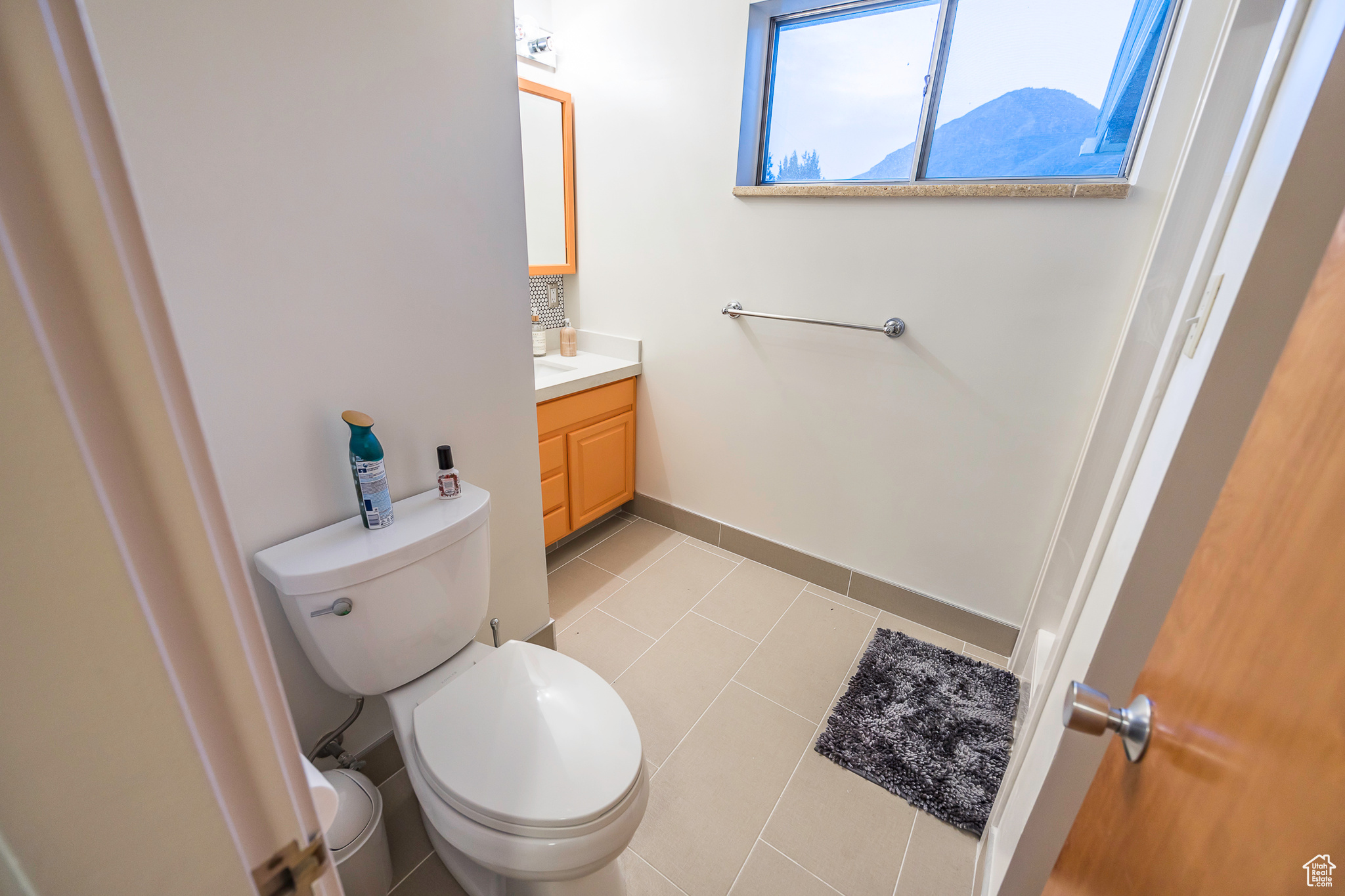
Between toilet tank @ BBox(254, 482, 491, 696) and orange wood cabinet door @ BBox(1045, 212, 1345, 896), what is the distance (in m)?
1.06

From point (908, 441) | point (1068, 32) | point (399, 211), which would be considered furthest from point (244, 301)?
point (1068, 32)

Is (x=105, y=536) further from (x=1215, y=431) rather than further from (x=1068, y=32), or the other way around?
(x=1068, y=32)

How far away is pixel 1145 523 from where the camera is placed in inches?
29.3

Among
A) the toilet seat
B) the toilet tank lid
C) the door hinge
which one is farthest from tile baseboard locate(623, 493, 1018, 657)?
the door hinge

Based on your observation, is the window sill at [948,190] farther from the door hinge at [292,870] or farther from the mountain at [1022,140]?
the door hinge at [292,870]

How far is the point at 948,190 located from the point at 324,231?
149cm

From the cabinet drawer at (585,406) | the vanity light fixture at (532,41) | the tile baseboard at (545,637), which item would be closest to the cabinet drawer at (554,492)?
the cabinet drawer at (585,406)

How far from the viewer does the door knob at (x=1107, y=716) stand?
489 mm

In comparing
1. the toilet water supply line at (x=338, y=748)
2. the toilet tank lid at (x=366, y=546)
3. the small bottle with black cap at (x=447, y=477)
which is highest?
the small bottle with black cap at (x=447, y=477)

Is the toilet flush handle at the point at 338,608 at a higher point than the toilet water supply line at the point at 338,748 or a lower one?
higher

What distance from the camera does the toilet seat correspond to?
2.94 ft

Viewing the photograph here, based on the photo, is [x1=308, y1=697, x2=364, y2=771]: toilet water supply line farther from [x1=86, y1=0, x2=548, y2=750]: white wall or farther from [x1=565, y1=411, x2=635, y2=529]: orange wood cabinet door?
[x1=565, y1=411, x2=635, y2=529]: orange wood cabinet door

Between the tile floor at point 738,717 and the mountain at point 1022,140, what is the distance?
4.73ft

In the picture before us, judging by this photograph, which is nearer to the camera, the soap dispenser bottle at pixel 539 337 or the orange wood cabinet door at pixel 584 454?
the orange wood cabinet door at pixel 584 454
